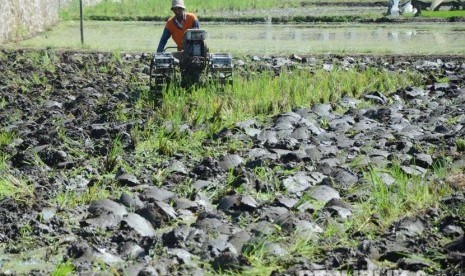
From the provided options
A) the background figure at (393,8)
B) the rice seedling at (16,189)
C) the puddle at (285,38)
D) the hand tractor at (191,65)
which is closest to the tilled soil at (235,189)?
the rice seedling at (16,189)

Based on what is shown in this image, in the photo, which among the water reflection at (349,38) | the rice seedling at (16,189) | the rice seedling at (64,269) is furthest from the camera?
the water reflection at (349,38)

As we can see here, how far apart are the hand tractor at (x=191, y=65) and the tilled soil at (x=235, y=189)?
0.33m

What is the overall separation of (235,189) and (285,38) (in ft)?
32.6

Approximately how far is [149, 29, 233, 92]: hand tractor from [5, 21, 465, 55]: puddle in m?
3.84

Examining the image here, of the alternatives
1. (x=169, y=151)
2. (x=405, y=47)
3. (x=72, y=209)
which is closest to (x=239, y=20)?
(x=405, y=47)

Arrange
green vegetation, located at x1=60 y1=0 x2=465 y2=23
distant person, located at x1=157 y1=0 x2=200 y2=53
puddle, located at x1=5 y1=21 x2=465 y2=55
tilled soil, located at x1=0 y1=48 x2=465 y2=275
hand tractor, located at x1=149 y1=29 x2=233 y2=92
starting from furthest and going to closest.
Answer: green vegetation, located at x1=60 y1=0 x2=465 y2=23
puddle, located at x1=5 y1=21 x2=465 y2=55
distant person, located at x1=157 y1=0 x2=200 y2=53
hand tractor, located at x1=149 y1=29 x2=233 y2=92
tilled soil, located at x1=0 y1=48 x2=465 y2=275

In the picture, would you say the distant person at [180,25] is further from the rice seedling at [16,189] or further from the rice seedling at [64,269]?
the rice seedling at [64,269]

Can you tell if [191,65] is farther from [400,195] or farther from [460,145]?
[400,195]

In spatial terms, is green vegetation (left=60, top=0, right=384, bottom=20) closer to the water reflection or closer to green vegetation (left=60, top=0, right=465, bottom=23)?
green vegetation (left=60, top=0, right=465, bottom=23)

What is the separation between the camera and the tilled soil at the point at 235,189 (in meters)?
3.77

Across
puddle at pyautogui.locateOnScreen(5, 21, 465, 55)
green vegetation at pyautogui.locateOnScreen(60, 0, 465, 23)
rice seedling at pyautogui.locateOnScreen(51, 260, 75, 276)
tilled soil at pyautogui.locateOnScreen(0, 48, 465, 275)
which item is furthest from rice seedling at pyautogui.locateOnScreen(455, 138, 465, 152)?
green vegetation at pyautogui.locateOnScreen(60, 0, 465, 23)

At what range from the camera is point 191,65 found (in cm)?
789

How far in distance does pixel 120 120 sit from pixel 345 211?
9.58ft

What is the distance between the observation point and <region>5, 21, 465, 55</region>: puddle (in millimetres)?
12586
